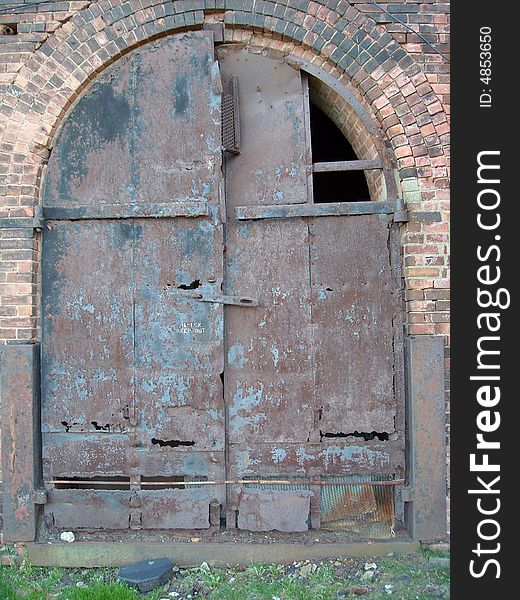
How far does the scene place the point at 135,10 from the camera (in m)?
3.80

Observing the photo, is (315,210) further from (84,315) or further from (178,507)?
(178,507)

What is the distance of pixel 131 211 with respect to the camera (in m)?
3.79

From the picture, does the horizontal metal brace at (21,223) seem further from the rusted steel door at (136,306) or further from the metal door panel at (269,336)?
the metal door panel at (269,336)

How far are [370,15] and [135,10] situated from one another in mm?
1691

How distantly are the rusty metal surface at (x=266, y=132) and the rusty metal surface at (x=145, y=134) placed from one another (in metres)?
0.22

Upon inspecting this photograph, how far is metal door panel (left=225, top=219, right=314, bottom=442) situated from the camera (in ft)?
12.5

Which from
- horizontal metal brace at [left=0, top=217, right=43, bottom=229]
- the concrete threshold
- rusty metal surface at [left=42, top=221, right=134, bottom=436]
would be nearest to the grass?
the concrete threshold

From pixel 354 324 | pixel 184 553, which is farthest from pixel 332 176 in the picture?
pixel 184 553

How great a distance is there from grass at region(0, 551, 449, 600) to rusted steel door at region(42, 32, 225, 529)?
0.35 meters

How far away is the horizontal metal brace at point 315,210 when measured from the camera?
12.4 feet

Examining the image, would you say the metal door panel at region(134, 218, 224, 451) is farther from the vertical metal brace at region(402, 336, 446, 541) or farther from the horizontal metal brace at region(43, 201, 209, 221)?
the vertical metal brace at region(402, 336, 446, 541)

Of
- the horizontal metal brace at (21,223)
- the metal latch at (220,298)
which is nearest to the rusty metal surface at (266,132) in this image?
the metal latch at (220,298)

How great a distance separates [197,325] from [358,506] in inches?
69.6

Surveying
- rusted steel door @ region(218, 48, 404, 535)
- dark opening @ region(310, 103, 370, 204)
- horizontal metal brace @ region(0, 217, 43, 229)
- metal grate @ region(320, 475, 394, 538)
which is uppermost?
dark opening @ region(310, 103, 370, 204)
